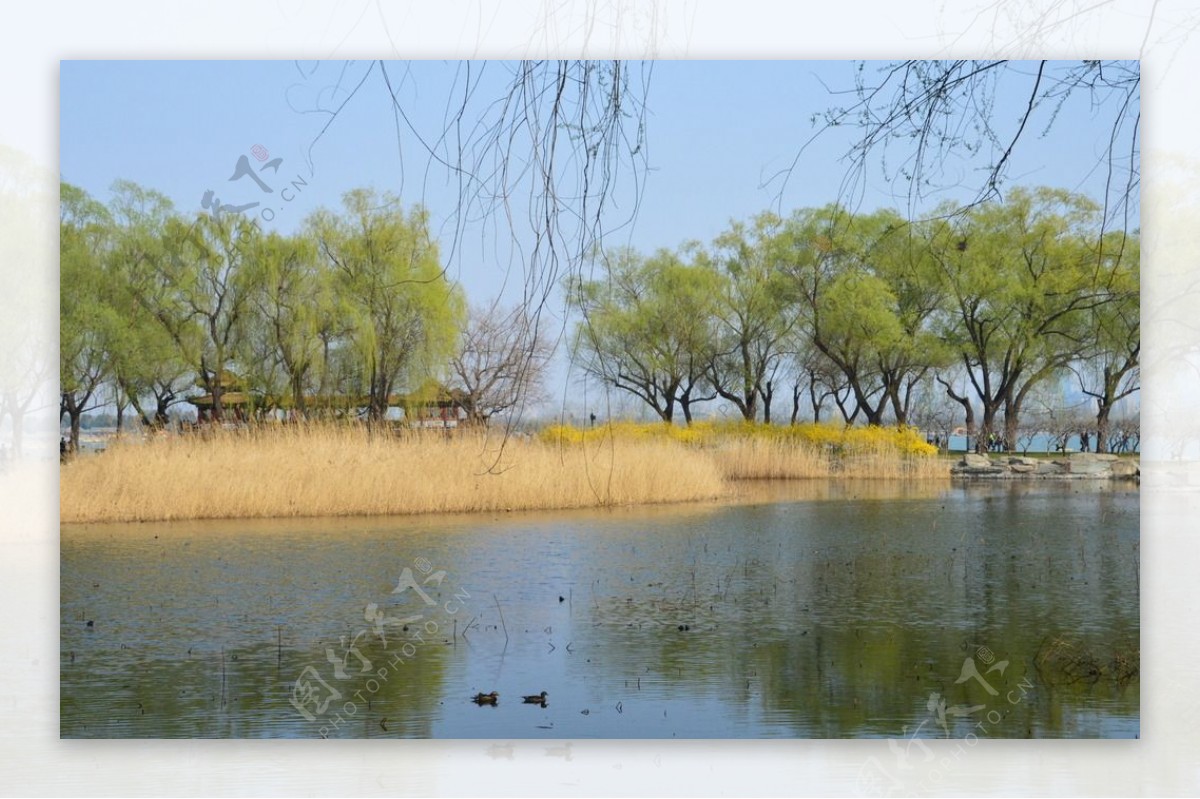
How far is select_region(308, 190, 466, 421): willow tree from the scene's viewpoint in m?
10.2

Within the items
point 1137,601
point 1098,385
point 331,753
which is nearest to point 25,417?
point 331,753

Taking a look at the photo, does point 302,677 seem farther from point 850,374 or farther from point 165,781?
point 850,374

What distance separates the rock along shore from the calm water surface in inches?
52.5

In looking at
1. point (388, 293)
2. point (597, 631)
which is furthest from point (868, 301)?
point (597, 631)

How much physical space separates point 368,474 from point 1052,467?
224 inches

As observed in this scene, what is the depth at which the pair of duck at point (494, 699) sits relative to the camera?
504cm

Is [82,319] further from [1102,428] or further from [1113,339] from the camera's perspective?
[1102,428]

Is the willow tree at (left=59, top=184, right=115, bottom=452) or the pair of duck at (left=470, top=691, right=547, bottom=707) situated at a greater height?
the willow tree at (left=59, top=184, right=115, bottom=452)

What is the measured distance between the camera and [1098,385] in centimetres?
866

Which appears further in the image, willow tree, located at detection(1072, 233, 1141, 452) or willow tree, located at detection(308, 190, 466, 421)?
willow tree, located at detection(308, 190, 466, 421)

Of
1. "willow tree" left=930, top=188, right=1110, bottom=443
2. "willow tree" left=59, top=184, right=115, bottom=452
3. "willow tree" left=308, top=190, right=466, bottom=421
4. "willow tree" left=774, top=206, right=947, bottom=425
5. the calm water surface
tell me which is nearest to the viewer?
the calm water surface

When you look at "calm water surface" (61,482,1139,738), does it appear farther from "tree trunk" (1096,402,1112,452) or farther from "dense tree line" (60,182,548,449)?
"dense tree line" (60,182,548,449)

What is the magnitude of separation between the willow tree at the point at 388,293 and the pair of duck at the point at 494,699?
4956 millimetres

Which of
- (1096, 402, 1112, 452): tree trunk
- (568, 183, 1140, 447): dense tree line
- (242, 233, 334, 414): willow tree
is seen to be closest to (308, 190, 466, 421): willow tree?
(242, 233, 334, 414): willow tree
